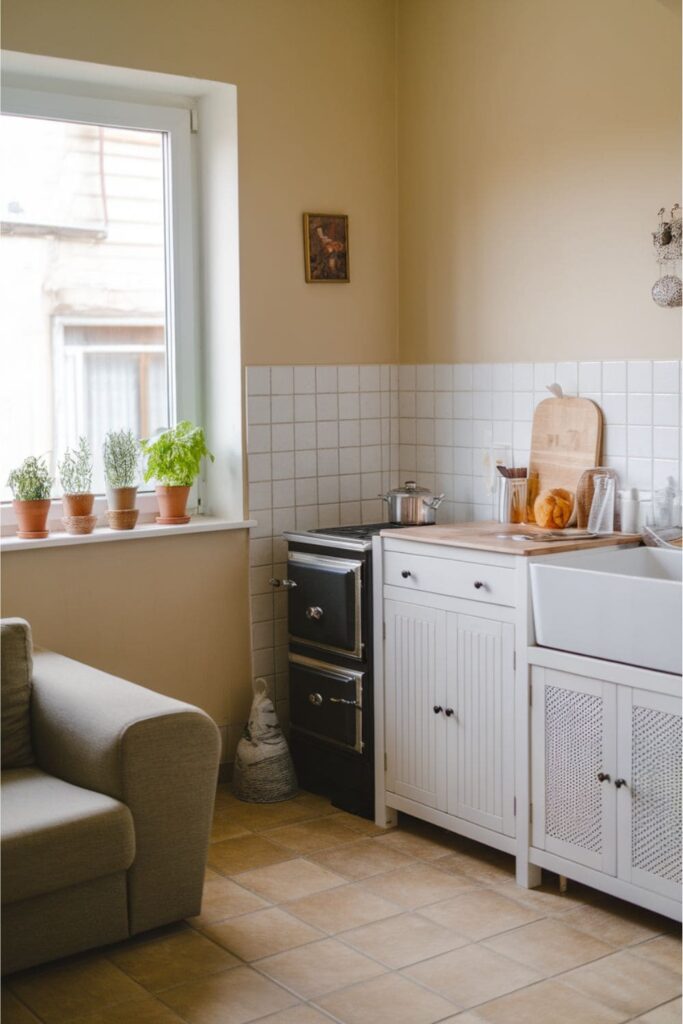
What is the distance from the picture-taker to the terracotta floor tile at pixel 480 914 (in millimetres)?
2996

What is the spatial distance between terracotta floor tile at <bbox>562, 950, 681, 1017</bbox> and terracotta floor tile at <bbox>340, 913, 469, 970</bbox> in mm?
325

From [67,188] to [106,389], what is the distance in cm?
68

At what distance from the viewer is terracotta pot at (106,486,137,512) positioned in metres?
3.91

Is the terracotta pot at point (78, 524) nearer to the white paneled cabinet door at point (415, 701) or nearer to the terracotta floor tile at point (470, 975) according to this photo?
the white paneled cabinet door at point (415, 701)

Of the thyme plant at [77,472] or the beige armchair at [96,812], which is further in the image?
the thyme plant at [77,472]

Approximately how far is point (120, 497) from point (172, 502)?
0.65 ft

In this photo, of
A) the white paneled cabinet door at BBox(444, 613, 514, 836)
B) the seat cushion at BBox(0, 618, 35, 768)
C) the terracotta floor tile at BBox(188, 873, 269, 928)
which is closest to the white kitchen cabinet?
the white paneled cabinet door at BBox(444, 613, 514, 836)

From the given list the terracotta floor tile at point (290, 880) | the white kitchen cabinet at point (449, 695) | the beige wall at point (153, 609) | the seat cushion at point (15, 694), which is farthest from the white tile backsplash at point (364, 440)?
the seat cushion at point (15, 694)

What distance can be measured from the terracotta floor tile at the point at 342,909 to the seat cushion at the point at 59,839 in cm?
55

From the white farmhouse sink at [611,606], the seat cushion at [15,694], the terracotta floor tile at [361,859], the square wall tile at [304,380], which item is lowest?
the terracotta floor tile at [361,859]

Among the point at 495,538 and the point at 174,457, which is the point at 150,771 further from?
the point at 174,457

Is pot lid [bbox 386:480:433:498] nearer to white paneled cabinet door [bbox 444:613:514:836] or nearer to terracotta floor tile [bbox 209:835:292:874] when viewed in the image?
white paneled cabinet door [bbox 444:613:514:836]

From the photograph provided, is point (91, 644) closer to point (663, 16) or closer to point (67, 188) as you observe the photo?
Result: point (67, 188)

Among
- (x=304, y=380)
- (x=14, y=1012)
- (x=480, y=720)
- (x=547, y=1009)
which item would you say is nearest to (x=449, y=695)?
(x=480, y=720)
